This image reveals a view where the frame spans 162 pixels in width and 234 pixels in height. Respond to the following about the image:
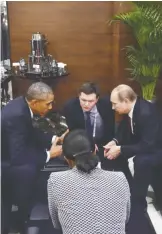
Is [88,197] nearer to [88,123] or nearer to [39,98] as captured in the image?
[39,98]

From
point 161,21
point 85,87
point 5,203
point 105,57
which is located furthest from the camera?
point 105,57

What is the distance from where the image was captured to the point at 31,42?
438 cm

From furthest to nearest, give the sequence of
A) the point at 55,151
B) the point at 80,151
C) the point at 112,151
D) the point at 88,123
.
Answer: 1. the point at 88,123
2. the point at 112,151
3. the point at 55,151
4. the point at 80,151

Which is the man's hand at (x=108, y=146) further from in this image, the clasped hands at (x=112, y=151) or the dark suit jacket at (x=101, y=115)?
the dark suit jacket at (x=101, y=115)

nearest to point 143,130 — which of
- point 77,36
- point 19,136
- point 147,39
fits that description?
point 19,136

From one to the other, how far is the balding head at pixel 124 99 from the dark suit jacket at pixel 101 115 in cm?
28

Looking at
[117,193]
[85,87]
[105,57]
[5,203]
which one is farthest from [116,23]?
[117,193]

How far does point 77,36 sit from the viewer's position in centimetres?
466

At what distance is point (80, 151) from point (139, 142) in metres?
1.17

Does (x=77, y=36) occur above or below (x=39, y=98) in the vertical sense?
above

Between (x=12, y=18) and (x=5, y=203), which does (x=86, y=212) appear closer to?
(x=5, y=203)

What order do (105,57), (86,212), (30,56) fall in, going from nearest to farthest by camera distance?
1. (86,212)
2. (30,56)
3. (105,57)

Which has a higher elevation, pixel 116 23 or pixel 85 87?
pixel 116 23

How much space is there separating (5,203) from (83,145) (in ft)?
3.70
